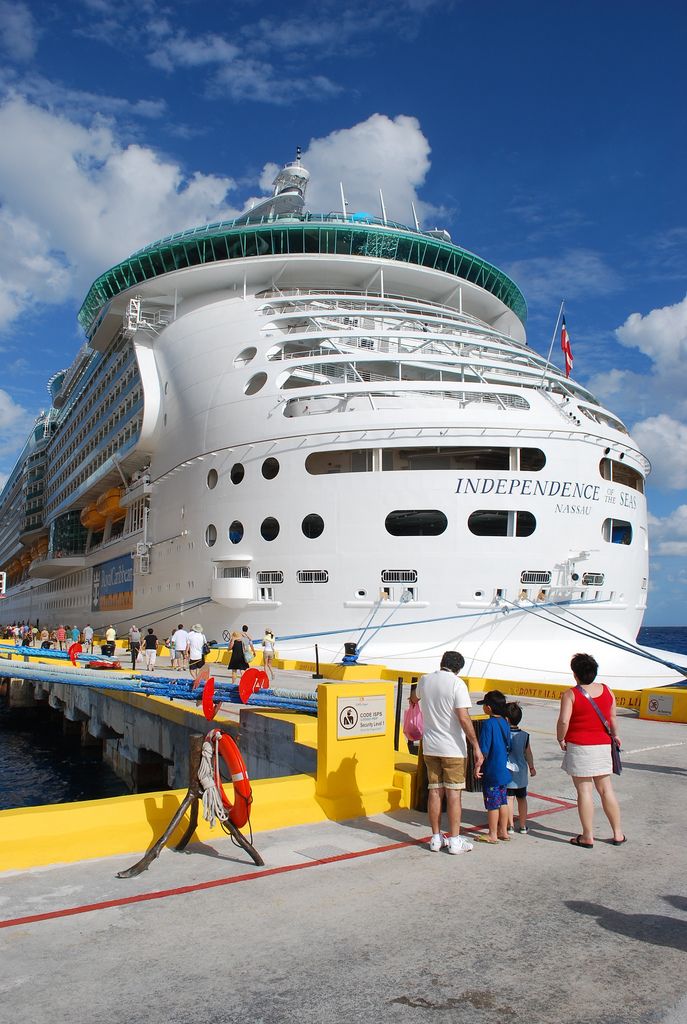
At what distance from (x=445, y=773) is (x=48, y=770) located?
17.9m

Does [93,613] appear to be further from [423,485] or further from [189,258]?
[423,485]

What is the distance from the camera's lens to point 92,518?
40.2 metres

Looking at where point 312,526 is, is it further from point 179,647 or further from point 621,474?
point 621,474

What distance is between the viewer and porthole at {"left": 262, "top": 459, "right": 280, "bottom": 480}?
21594 millimetres

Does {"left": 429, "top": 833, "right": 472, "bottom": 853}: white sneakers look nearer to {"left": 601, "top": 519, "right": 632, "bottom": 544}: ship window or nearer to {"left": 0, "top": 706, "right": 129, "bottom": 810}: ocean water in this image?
{"left": 0, "top": 706, "right": 129, "bottom": 810}: ocean water

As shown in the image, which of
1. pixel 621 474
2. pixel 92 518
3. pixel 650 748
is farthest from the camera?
pixel 92 518

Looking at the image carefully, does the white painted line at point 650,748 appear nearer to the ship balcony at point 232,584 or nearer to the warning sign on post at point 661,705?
the warning sign on post at point 661,705

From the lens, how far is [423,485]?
19734 millimetres

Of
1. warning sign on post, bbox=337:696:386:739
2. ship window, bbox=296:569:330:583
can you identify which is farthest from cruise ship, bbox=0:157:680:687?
warning sign on post, bbox=337:696:386:739

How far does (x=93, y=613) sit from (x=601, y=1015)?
38.9 meters

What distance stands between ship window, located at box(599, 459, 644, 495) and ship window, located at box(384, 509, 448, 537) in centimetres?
521

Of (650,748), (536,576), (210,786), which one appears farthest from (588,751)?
(536,576)

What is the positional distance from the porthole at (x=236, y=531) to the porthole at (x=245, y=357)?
4.99 meters

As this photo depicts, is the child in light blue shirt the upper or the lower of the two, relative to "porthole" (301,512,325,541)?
lower
